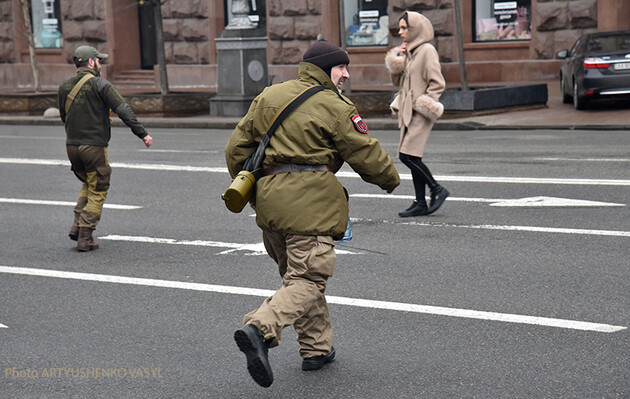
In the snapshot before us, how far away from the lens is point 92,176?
8.60 meters

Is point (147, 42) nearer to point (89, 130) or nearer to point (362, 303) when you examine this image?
point (89, 130)

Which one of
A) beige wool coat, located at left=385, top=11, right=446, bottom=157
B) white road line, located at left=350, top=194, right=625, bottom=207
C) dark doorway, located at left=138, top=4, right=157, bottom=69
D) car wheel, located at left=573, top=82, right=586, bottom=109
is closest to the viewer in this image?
beige wool coat, located at left=385, top=11, right=446, bottom=157

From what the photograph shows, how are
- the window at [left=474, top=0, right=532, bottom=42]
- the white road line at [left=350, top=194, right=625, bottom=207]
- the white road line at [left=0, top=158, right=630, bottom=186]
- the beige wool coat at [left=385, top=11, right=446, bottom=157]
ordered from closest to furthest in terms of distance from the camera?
the beige wool coat at [left=385, top=11, right=446, bottom=157], the white road line at [left=350, top=194, right=625, bottom=207], the white road line at [left=0, top=158, right=630, bottom=186], the window at [left=474, top=0, right=532, bottom=42]

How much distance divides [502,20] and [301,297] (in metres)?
22.0

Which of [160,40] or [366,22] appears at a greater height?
[366,22]

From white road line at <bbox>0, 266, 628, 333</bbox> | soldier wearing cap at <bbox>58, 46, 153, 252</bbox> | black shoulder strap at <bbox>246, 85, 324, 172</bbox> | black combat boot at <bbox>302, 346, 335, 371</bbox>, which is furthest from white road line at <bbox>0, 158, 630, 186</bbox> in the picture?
black shoulder strap at <bbox>246, 85, 324, 172</bbox>

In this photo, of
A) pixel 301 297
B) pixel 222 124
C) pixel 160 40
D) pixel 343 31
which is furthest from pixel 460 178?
pixel 160 40

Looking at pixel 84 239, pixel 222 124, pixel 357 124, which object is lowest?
pixel 222 124

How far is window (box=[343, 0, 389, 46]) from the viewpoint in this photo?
27672 mm

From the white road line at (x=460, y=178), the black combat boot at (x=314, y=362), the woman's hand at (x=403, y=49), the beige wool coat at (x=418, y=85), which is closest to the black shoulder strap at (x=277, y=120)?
the black combat boot at (x=314, y=362)

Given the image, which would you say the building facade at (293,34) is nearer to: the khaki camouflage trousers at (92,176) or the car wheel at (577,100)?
the car wheel at (577,100)

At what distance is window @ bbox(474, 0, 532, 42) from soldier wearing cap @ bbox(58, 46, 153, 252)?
60.2 ft

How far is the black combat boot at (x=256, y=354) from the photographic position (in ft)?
15.0

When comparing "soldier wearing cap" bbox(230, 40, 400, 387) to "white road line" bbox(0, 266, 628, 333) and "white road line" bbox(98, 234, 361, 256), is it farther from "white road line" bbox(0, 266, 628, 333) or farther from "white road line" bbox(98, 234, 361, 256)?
"white road line" bbox(98, 234, 361, 256)
